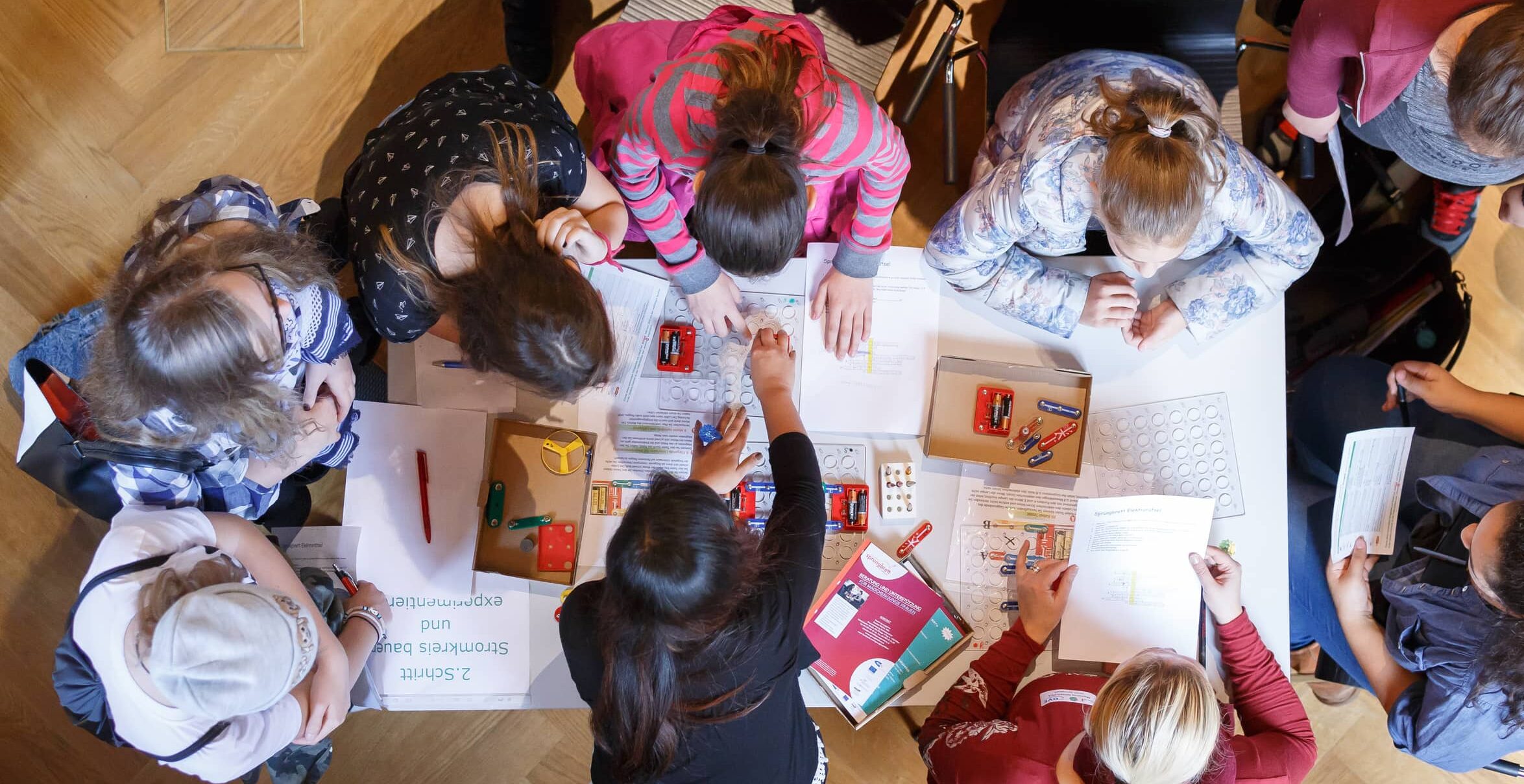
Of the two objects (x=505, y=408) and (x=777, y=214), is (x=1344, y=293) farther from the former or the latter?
(x=505, y=408)

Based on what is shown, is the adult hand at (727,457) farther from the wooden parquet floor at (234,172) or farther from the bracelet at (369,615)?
the wooden parquet floor at (234,172)

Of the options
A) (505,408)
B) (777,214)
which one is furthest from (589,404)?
(777,214)

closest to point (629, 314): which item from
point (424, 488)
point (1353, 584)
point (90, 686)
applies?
point (424, 488)

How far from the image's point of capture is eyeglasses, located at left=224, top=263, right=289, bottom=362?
1292 millimetres

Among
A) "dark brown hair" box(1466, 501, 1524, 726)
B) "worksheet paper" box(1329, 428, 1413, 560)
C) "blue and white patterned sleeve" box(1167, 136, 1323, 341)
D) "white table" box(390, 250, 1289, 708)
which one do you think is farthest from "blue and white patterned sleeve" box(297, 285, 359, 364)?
"dark brown hair" box(1466, 501, 1524, 726)

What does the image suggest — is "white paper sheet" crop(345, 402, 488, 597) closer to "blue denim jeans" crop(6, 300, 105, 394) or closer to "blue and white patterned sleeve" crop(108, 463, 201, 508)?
"blue and white patterned sleeve" crop(108, 463, 201, 508)

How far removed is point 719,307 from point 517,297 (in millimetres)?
519

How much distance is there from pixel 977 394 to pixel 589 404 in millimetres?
767

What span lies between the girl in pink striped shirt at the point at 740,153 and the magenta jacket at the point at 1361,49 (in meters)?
0.81

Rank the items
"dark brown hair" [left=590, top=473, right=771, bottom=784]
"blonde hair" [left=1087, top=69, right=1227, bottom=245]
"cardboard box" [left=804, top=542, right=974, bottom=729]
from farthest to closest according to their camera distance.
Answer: "cardboard box" [left=804, top=542, right=974, bottom=729]
"blonde hair" [left=1087, top=69, right=1227, bottom=245]
"dark brown hair" [left=590, top=473, right=771, bottom=784]

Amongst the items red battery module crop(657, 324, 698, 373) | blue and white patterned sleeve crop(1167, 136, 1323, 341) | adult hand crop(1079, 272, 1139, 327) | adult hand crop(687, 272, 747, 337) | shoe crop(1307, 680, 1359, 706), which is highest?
blue and white patterned sleeve crop(1167, 136, 1323, 341)

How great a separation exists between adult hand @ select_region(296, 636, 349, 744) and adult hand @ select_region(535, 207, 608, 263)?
2.57ft

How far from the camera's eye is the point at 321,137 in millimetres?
2174

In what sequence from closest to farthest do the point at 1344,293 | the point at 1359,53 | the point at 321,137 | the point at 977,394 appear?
1. the point at 1359,53
2. the point at 977,394
3. the point at 1344,293
4. the point at 321,137
